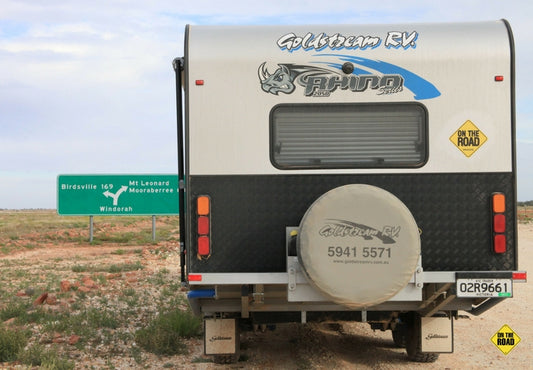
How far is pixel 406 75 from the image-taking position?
562 cm

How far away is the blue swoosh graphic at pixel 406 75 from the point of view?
5.61 metres

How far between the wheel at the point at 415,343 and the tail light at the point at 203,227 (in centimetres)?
249

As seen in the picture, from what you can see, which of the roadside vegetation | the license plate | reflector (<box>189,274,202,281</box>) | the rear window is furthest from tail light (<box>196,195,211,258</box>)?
the roadside vegetation

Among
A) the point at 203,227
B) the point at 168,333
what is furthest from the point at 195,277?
the point at 168,333

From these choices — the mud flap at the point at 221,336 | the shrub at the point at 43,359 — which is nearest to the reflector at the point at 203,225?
the mud flap at the point at 221,336

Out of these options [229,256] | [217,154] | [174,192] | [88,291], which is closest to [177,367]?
[229,256]

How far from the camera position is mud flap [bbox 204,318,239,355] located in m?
6.37

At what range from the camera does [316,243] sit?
5.01m

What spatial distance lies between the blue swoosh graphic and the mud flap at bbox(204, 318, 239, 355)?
282 cm

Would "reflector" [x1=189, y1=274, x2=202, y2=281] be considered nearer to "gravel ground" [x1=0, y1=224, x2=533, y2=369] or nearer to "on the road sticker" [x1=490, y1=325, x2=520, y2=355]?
"gravel ground" [x1=0, y1=224, x2=533, y2=369]

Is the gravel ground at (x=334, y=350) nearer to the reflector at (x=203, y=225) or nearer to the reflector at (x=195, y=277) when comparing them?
the reflector at (x=195, y=277)

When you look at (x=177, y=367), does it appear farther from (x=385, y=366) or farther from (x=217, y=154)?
(x=217, y=154)

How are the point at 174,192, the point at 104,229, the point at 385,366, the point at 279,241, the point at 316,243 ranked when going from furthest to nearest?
the point at 104,229 < the point at 174,192 < the point at 385,366 < the point at 279,241 < the point at 316,243

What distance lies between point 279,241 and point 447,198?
5.13 ft
